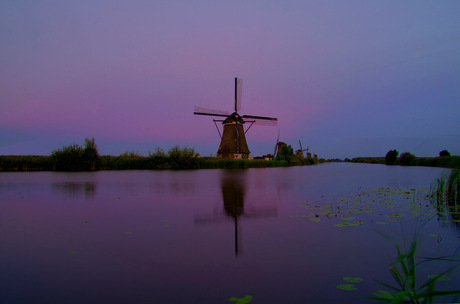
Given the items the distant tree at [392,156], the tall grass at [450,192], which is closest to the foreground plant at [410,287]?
the tall grass at [450,192]

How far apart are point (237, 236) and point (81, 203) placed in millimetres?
5099

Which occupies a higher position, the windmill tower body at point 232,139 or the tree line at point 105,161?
the windmill tower body at point 232,139

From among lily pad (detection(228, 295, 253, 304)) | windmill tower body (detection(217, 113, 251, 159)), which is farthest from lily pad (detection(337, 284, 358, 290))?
windmill tower body (detection(217, 113, 251, 159))

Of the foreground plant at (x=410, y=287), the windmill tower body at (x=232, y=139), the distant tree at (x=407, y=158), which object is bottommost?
the foreground plant at (x=410, y=287)

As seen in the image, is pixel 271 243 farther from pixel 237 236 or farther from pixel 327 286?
pixel 327 286

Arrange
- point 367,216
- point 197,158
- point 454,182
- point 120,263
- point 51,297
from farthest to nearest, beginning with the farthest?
point 197,158 → point 454,182 → point 367,216 → point 120,263 → point 51,297

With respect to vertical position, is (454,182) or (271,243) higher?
(454,182)

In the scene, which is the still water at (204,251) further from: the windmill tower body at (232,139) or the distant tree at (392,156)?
the distant tree at (392,156)

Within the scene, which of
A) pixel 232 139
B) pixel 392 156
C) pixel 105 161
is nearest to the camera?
pixel 105 161

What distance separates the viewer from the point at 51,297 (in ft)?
7.98

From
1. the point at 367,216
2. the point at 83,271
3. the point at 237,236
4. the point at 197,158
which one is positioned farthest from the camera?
the point at 197,158

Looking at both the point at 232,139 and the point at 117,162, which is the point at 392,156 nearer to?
the point at 232,139

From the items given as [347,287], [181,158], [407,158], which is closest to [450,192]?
[347,287]

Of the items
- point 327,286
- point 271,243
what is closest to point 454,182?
point 271,243
